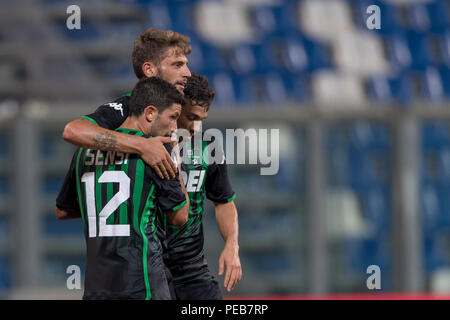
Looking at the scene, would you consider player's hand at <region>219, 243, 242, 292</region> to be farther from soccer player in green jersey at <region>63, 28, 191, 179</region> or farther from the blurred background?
the blurred background

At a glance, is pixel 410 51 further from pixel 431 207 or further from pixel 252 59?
pixel 431 207

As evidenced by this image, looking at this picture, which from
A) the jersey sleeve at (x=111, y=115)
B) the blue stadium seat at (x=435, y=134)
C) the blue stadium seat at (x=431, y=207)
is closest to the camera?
the jersey sleeve at (x=111, y=115)

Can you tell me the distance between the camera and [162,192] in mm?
2531

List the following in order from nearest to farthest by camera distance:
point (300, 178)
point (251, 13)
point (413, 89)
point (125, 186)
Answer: point (125, 186), point (300, 178), point (413, 89), point (251, 13)

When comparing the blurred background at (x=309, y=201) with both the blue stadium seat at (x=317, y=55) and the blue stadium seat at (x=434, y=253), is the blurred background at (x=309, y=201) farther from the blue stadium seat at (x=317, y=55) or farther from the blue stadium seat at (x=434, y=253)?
the blue stadium seat at (x=317, y=55)

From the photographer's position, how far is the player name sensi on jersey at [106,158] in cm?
253

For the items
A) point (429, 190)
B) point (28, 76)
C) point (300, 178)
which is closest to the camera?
point (300, 178)

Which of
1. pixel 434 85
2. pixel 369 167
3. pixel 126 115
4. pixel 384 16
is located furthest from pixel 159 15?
pixel 126 115

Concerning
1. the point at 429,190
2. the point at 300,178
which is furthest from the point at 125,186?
the point at 429,190

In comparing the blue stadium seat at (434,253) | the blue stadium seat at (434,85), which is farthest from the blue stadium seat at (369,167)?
A: the blue stadium seat at (434,85)

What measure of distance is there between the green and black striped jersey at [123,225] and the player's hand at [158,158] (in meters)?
0.03

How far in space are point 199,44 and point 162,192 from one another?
7206 mm

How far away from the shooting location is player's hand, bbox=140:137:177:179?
2.47m
